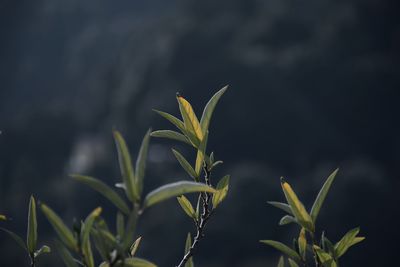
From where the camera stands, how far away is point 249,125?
8.59 m

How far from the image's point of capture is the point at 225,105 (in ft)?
28.3

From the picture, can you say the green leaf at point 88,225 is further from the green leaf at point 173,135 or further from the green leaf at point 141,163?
the green leaf at point 173,135

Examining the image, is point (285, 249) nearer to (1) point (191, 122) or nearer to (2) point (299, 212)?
(2) point (299, 212)

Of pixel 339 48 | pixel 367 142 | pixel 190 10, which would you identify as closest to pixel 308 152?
pixel 367 142

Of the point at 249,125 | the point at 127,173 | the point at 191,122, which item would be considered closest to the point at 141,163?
Answer: the point at 127,173

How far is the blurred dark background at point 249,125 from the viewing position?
738cm

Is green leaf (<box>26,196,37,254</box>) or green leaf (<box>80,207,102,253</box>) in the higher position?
green leaf (<box>80,207,102,253</box>)

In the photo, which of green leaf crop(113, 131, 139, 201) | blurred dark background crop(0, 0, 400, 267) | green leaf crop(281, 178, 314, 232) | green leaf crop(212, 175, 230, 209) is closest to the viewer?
green leaf crop(113, 131, 139, 201)

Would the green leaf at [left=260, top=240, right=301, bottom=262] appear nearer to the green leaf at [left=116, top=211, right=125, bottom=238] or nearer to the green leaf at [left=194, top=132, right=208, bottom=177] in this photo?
the green leaf at [left=194, top=132, right=208, bottom=177]

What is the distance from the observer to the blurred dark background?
24.2 feet

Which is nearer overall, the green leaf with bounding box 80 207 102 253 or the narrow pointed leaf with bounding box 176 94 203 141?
the green leaf with bounding box 80 207 102 253

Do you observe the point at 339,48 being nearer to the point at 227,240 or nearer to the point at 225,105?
the point at 225,105

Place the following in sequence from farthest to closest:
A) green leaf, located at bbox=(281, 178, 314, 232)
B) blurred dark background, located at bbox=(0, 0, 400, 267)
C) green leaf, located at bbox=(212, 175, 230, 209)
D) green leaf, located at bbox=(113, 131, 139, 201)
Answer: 1. blurred dark background, located at bbox=(0, 0, 400, 267)
2. green leaf, located at bbox=(212, 175, 230, 209)
3. green leaf, located at bbox=(281, 178, 314, 232)
4. green leaf, located at bbox=(113, 131, 139, 201)

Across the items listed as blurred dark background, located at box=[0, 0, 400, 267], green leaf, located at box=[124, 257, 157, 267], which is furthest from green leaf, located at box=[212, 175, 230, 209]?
blurred dark background, located at box=[0, 0, 400, 267]
